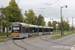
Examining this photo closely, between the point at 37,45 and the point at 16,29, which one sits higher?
the point at 16,29

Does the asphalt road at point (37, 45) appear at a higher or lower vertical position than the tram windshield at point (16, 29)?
lower

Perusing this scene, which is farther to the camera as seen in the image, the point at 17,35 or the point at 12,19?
the point at 12,19

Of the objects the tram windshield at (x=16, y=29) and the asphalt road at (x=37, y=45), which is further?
the tram windshield at (x=16, y=29)

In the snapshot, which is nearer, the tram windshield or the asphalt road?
the asphalt road

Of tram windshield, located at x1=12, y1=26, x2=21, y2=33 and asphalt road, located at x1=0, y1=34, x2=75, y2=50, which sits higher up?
tram windshield, located at x1=12, y1=26, x2=21, y2=33

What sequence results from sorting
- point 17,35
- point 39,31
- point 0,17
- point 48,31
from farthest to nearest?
point 0,17, point 48,31, point 39,31, point 17,35

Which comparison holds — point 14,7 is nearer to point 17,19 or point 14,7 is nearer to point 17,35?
point 17,19

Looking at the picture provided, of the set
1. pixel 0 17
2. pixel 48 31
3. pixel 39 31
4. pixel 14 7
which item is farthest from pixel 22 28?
pixel 0 17

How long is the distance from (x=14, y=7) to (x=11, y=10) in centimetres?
151

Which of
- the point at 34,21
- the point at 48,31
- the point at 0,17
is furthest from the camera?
the point at 34,21

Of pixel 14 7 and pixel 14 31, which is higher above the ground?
pixel 14 7

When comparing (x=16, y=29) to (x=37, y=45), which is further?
(x=16, y=29)

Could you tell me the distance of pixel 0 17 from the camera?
57.1m

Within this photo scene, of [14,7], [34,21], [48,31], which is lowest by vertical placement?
[48,31]
